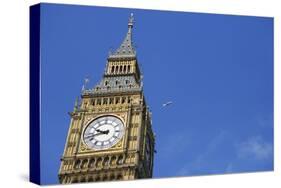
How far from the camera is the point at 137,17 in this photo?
19.6m

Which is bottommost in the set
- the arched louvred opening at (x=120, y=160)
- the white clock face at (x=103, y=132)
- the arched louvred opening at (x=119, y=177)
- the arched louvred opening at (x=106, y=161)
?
the arched louvred opening at (x=119, y=177)

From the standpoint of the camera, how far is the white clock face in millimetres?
21422

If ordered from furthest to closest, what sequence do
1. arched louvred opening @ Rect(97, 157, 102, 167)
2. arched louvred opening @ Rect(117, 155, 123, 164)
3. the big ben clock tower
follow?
arched louvred opening @ Rect(97, 157, 102, 167) → arched louvred opening @ Rect(117, 155, 123, 164) → the big ben clock tower

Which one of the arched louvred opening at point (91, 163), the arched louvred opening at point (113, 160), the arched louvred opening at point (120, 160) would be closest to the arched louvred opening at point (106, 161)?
the arched louvred opening at point (113, 160)

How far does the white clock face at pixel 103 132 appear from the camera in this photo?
2142cm

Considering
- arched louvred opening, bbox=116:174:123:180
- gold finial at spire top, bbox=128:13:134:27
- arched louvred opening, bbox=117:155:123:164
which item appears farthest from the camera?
arched louvred opening, bbox=117:155:123:164

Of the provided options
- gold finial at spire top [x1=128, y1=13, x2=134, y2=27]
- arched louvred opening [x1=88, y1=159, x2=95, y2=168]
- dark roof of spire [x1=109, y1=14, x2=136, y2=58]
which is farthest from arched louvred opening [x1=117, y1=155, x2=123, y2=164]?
gold finial at spire top [x1=128, y1=13, x2=134, y2=27]

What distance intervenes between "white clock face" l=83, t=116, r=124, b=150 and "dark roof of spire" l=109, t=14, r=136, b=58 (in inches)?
78.3

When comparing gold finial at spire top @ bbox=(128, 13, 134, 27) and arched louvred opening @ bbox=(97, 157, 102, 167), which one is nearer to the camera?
gold finial at spire top @ bbox=(128, 13, 134, 27)

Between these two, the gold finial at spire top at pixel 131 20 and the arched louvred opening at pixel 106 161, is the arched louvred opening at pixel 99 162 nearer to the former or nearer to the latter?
the arched louvred opening at pixel 106 161

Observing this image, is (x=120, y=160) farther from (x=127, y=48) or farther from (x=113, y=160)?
(x=127, y=48)

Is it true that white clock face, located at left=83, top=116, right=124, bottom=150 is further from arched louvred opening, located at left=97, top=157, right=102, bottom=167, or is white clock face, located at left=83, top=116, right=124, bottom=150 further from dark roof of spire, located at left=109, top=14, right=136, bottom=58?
dark roof of spire, located at left=109, top=14, right=136, bottom=58
